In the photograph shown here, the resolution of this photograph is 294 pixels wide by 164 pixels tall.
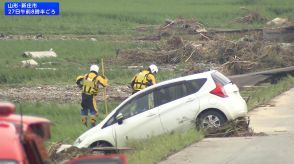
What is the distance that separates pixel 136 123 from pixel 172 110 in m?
0.77

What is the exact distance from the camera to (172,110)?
16609mm

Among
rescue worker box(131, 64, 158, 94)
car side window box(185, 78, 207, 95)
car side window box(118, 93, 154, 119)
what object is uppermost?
rescue worker box(131, 64, 158, 94)

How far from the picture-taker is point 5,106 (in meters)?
4.49

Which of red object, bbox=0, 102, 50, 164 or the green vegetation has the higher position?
the green vegetation

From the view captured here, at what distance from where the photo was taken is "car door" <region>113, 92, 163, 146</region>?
16375 mm

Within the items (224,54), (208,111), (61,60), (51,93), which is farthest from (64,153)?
(61,60)

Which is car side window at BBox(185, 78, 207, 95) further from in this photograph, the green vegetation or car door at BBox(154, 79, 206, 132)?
the green vegetation

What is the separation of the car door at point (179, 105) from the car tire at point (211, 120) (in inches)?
7.2

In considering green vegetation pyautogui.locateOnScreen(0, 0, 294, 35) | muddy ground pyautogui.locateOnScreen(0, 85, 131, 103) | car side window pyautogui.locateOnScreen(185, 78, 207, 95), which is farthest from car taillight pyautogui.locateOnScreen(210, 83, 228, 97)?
green vegetation pyautogui.locateOnScreen(0, 0, 294, 35)

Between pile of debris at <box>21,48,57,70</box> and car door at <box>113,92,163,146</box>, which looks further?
pile of debris at <box>21,48,57,70</box>

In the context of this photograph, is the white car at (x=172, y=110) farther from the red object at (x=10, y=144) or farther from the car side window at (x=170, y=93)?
the red object at (x=10, y=144)

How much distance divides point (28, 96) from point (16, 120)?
21.6 meters

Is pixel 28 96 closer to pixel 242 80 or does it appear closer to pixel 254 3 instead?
pixel 242 80

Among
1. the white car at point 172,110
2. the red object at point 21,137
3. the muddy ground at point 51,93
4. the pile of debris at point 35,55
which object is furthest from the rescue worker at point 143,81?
the pile of debris at point 35,55
